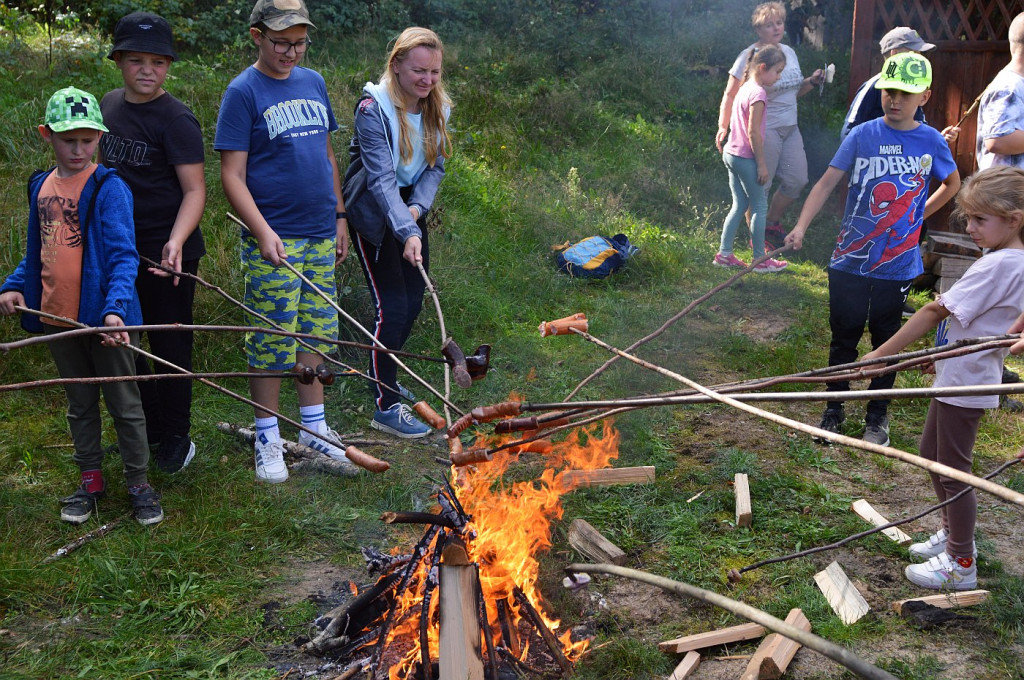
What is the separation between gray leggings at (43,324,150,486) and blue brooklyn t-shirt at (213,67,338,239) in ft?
3.16

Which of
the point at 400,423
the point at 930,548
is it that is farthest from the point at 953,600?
the point at 400,423

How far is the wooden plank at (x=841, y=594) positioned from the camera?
11.5 ft

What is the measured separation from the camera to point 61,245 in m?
3.82

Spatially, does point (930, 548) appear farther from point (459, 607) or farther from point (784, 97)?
point (784, 97)

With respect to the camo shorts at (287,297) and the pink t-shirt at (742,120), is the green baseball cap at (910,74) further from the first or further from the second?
the camo shorts at (287,297)

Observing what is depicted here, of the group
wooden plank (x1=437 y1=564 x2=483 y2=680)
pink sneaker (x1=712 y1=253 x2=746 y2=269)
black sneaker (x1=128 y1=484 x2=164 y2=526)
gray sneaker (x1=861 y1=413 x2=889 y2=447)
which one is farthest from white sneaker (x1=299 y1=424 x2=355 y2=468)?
pink sneaker (x1=712 y1=253 x2=746 y2=269)

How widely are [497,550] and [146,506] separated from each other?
1.81 m

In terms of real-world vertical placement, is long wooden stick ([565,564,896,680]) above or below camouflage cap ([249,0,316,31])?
below

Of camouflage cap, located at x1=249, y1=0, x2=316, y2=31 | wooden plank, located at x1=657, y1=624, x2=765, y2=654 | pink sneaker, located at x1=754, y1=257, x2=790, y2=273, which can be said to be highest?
camouflage cap, located at x1=249, y1=0, x2=316, y2=31

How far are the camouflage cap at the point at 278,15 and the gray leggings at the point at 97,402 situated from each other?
5.30 ft

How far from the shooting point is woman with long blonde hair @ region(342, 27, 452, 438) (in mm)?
4383

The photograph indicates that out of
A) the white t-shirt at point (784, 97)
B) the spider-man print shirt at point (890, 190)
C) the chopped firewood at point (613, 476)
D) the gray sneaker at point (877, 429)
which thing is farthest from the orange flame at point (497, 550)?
the white t-shirt at point (784, 97)

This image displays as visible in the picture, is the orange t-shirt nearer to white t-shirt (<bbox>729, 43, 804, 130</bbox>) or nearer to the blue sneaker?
the blue sneaker

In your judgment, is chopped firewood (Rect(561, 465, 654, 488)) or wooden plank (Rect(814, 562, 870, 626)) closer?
wooden plank (Rect(814, 562, 870, 626))
